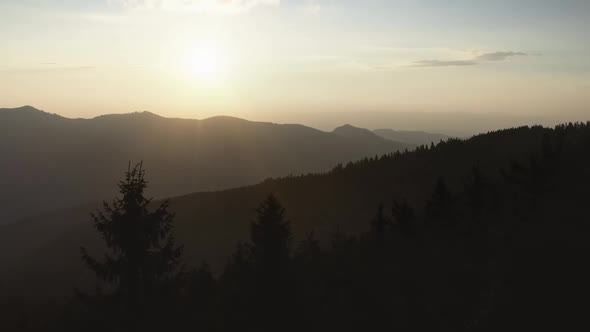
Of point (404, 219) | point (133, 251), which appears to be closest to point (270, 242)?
point (133, 251)

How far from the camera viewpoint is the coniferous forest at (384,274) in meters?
19.9

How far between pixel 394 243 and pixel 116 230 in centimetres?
2193

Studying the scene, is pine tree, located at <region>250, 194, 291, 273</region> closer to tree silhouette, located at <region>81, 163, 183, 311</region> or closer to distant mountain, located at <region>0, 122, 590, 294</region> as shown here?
tree silhouette, located at <region>81, 163, 183, 311</region>

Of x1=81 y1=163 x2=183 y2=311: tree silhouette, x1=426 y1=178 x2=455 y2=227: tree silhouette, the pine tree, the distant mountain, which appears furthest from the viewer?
the distant mountain

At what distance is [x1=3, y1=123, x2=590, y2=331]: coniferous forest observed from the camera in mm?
19906

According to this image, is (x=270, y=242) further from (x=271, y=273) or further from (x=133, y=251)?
(x=133, y=251)

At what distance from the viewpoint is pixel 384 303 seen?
81.6 feet

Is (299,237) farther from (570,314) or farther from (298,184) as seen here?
(570,314)

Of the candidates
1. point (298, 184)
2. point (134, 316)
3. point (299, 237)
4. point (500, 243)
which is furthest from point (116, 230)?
point (298, 184)

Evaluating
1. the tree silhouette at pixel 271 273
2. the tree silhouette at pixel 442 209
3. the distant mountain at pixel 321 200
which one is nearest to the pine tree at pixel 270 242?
the tree silhouette at pixel 271 273

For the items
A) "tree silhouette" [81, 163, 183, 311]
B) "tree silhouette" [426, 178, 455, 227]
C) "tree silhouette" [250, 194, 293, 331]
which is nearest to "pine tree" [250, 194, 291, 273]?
"tree silhouette" [250, 194, 293, 331]

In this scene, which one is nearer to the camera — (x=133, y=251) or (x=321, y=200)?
(x=133, y=251)

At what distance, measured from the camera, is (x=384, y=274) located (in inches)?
1133

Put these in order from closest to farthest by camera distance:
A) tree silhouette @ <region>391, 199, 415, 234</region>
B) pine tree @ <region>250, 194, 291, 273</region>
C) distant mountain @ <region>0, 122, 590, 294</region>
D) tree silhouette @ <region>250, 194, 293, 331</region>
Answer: tree silhouette @ <region>250, 194, 293, 331</region>
pine tree @ <region>250, 194, 291, 273</region>
tree silhouette @ <region>391, 199, 415, 234</region>
distant mountain @ <region>0, 122, 590, 294</region>
